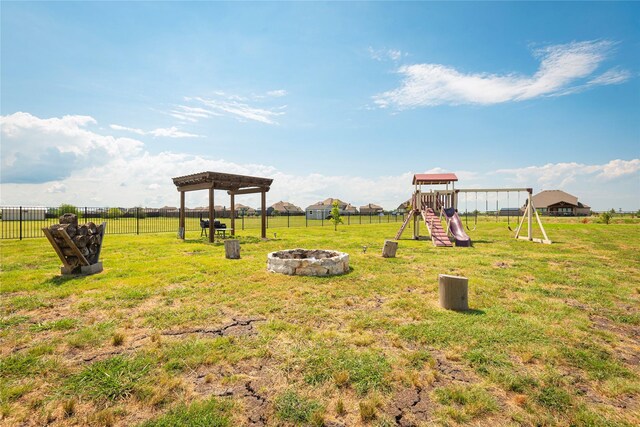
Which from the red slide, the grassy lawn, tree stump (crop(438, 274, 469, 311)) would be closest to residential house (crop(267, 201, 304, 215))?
the red slide

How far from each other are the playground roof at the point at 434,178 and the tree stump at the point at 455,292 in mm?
14228

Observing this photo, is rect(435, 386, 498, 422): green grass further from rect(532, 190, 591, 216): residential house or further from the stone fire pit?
rect(532, 190, 591, 216): residential house

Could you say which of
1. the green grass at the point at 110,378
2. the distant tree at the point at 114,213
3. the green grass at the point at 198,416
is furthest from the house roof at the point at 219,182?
the distant tree at the point at 114,213

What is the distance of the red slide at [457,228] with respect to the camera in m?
15.3

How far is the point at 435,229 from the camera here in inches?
661

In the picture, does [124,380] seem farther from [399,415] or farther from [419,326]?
[419,326]

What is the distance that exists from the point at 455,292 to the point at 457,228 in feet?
40.3

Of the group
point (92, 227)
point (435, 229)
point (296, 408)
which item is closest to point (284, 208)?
point (435, 229)

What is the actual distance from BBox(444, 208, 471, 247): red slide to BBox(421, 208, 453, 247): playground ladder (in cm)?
50

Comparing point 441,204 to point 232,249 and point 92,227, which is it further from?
point 92,227

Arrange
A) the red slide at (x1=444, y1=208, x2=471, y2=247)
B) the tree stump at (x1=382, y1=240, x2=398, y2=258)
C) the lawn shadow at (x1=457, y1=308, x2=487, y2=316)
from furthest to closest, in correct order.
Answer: the red slide at (x1=444, y1=208, x2=471, y2=247), the tree stump at (x1=382, y1=240, x2=398, y2=258), the lawn shadow at (x1=457, y1=308, x2=487, y2=316)

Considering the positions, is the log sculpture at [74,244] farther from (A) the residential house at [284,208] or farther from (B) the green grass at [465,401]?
(A) the residential house at [284,208]

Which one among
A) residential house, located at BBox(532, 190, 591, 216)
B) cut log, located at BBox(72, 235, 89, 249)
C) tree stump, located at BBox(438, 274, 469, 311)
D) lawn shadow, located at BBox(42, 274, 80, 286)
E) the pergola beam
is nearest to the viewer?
tree stump, located at BBox(438, 274, 469, 311)

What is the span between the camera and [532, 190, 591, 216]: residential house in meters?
59.7
